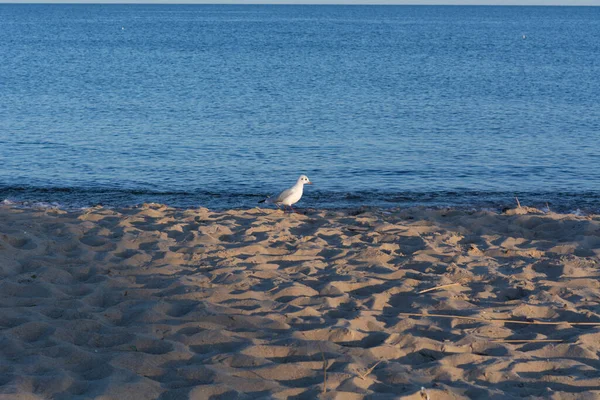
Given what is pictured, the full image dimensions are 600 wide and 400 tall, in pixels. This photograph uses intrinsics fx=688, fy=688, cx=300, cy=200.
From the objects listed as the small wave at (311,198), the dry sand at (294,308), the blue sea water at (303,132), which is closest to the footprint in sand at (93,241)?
the dry sand at (294,308)

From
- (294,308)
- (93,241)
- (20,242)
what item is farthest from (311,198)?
(294,308)

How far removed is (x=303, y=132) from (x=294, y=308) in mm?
15388

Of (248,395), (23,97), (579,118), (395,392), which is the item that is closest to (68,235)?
(248,395)

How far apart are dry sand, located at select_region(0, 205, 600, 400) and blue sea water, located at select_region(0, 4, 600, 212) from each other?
5.33 m

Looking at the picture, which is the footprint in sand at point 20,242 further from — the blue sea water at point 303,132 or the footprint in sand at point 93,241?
the blue sea water at point 303,132

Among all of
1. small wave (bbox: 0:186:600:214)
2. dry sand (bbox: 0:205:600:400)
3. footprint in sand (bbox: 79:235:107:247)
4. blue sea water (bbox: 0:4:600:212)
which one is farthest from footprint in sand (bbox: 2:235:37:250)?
blue sea water (bbox: 0:4:600:212)

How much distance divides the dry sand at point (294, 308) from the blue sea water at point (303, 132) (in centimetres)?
533

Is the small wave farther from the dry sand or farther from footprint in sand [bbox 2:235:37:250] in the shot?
footprint in sand [bbox 2:235:37:250]

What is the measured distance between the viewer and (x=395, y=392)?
4.56m

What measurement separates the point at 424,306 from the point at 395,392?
5.51 ft

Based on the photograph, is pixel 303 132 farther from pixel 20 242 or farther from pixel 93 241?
pixel 20 242

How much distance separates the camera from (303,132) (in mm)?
21078

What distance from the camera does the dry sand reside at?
15.5 ft

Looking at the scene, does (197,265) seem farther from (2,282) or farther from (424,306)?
(424,306)
